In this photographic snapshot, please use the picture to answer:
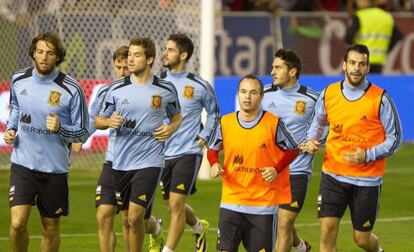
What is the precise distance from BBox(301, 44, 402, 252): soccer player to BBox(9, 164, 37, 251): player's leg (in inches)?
102

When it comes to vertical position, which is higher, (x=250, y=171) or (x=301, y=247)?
(x=250, y=171)

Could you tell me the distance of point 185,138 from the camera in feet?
50.9

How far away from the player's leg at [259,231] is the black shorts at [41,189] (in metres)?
1.95

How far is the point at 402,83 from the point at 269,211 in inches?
535

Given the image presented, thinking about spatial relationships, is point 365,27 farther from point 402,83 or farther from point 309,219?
point 309,219

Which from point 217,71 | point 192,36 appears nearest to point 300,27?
point 217,71

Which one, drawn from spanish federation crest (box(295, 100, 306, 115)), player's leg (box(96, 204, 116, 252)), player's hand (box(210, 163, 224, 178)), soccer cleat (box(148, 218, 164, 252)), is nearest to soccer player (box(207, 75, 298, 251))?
player's hand (box(210, 163, 224, 178))

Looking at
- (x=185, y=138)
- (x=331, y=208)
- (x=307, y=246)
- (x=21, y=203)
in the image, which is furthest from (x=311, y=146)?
(x=21, y=203)

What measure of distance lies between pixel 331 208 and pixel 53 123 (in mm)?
Answer: 2753

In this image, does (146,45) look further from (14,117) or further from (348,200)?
(348,200)

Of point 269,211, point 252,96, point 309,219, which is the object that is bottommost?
point 309,219

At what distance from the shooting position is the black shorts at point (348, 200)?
43.8 feet

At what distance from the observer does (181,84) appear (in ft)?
51.3

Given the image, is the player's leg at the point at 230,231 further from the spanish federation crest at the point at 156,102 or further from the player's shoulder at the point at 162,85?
the player's shoulder at the point at 162,85
